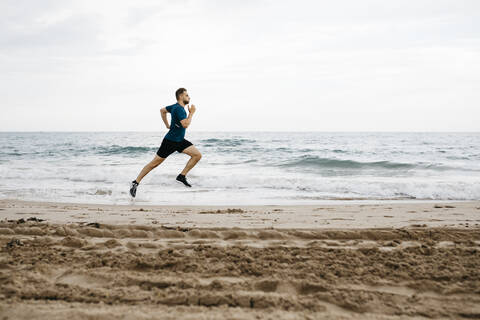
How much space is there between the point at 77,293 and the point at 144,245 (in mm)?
1068

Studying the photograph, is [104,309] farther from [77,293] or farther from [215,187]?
[215,187]

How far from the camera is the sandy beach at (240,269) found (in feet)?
6.42

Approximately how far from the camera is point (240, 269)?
255 centimetres

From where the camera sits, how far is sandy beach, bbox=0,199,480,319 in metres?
1.96
